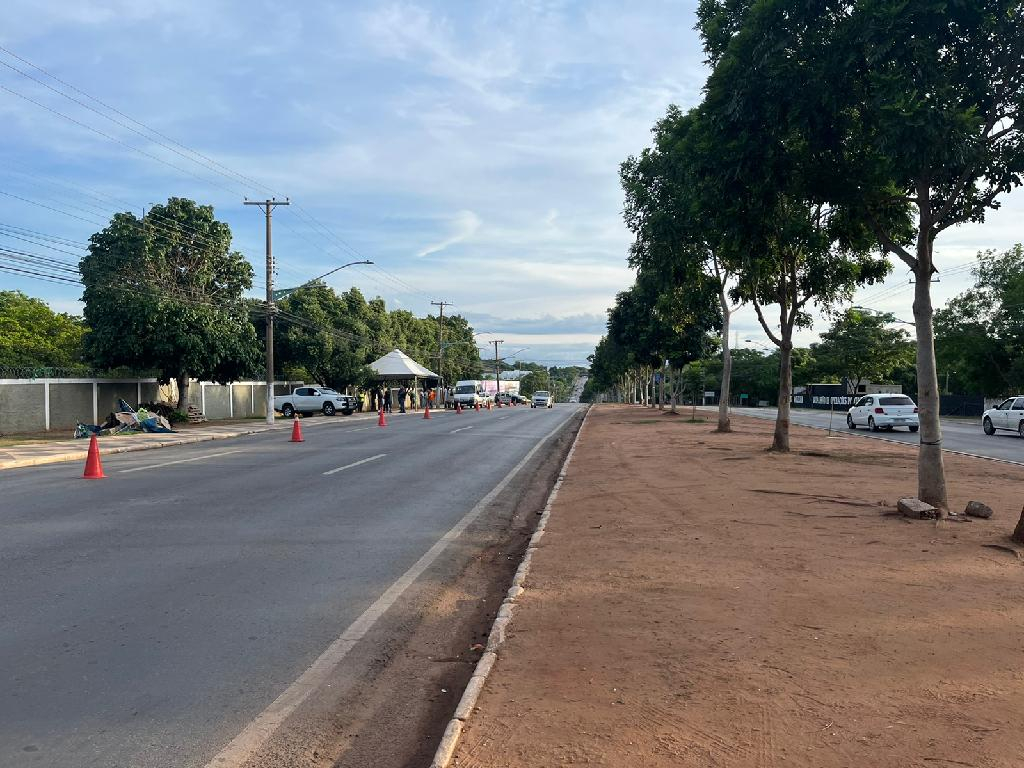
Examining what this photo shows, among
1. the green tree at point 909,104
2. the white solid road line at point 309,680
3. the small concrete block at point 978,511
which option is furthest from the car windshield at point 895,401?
the white solid road line at point 309,680

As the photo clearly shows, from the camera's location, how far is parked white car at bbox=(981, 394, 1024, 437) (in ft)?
89.5

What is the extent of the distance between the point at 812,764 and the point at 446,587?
3.98m

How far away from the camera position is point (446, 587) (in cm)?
691

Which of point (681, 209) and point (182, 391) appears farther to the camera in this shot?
point (182, 391)

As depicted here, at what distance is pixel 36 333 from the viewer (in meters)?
58.3

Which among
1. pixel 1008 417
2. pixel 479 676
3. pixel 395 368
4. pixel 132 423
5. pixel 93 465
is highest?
pixel 395 368

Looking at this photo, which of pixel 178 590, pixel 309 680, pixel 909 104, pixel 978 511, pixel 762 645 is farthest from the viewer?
pixel 978 511

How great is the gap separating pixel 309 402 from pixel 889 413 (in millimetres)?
30218

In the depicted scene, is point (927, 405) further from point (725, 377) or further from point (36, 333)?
point (36, 333)

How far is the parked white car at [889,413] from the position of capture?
99.6ft

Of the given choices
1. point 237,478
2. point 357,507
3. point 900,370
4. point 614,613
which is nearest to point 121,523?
point 357,507

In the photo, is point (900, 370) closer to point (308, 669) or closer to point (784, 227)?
point (784, 227)

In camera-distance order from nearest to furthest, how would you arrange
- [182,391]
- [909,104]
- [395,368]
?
[909,104], [182,391], [395,368]

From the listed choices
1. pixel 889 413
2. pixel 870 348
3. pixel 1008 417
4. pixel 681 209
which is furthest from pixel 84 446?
pixel 870 348
